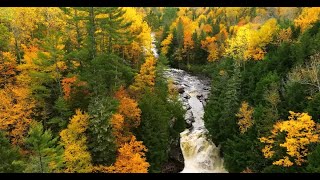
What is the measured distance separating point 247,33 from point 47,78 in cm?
3529

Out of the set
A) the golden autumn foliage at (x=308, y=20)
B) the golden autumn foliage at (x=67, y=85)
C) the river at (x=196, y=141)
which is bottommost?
the river at (x=196, y=141)

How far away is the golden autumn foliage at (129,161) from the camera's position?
33991 millimetres

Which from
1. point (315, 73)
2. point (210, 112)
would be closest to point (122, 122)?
point (210, 112)

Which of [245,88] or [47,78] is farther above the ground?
[47,78]

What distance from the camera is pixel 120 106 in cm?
3812

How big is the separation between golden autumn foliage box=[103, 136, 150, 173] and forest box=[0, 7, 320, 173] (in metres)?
0.11

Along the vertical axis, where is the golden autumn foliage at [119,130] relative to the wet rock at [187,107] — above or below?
above

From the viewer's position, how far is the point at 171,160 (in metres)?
43.6

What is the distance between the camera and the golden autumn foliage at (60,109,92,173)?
32.4 m

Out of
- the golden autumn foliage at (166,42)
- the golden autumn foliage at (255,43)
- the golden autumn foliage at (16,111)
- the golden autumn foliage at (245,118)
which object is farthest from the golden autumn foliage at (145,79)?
the golden autumn foliage at (166,42)

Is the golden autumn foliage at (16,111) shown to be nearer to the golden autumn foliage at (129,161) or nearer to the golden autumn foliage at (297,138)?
the golden autumn foliage at (129,161)

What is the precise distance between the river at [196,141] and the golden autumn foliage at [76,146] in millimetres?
14158

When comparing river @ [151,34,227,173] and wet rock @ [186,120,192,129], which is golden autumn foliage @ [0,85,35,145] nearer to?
river @ [151,34,227,173]

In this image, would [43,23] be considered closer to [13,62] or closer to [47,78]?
[13,62]
